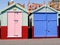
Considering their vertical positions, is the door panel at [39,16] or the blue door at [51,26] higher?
the door panel at [39,16]

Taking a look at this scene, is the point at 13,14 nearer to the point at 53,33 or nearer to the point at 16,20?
the point at 16,20

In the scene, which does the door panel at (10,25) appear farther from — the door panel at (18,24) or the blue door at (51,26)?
the blue door at (51,26)

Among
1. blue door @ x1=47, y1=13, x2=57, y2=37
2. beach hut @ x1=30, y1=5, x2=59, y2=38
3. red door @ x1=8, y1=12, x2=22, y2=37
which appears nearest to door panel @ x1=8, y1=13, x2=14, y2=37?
red door @ x1=8, y1=12, x2=22, y2=37

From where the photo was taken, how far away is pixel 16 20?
95.9 ft

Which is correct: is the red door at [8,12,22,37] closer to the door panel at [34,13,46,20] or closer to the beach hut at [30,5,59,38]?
the beach hut at [30,5,59,38]

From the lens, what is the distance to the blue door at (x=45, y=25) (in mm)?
29672

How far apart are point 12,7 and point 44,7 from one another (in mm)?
4137

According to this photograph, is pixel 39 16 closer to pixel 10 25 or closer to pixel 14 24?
pixel 14 24

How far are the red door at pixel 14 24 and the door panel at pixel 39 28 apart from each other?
2.02 m

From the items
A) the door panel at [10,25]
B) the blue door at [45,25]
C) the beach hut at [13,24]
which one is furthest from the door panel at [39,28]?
the door panel at [10,25]

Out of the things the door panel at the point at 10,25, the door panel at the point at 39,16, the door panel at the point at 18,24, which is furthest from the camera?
the door panel at the point at 39,16

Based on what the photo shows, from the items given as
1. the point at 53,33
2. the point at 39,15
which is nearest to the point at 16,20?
the point at 39,15

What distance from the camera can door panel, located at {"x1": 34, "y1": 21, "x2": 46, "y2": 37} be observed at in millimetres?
29609

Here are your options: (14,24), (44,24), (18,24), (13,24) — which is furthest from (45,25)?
(13,24)
